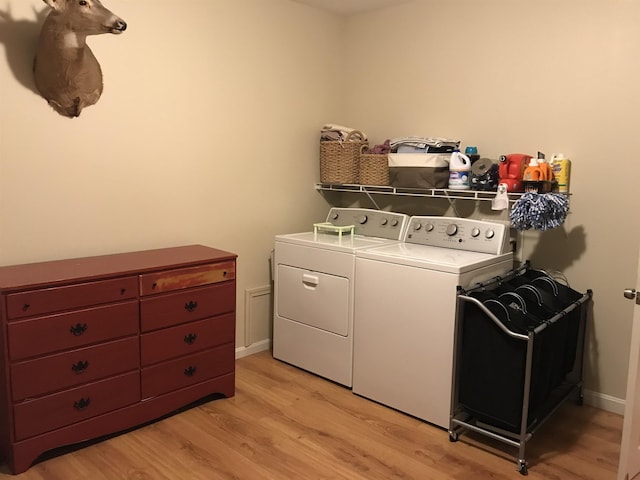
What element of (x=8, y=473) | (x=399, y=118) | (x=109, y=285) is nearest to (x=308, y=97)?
(x=399, y=118)

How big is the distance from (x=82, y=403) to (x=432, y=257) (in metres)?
1.76

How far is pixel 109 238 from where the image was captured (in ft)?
8.91


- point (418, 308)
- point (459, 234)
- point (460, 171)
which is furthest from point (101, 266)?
point (460, 171)

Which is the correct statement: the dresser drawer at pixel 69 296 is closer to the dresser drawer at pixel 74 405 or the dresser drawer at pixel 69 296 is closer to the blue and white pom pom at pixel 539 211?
the dresser drawer at pixel 74 405

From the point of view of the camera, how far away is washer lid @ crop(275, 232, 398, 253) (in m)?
2.94

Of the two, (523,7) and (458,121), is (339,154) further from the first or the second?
(523,7)

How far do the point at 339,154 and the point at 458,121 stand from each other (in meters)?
0.81

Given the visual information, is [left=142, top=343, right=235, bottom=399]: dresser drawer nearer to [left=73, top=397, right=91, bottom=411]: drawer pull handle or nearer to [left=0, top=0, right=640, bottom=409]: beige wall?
[left=73, top=397, right=91, bottom=411]: drawer pull handle

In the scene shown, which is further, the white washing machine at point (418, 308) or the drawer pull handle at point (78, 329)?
the white washing machine at point (418, 308)

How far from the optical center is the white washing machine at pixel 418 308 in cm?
250

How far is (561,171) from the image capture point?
272 cm

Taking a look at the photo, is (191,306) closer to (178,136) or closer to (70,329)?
(70,329)

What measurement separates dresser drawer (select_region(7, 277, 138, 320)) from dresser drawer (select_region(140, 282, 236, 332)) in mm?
119

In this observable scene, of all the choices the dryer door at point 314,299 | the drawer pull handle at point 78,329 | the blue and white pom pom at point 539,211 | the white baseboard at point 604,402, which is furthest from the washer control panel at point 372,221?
the drawer pull handle at point 78,329
